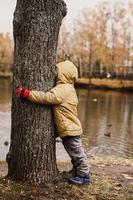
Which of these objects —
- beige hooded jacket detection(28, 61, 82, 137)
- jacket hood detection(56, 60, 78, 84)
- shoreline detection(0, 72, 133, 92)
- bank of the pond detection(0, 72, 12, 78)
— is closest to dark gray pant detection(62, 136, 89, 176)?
beige hooded jacket detection(28, 61, 82, 137)

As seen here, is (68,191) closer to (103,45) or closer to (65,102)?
(65,102)

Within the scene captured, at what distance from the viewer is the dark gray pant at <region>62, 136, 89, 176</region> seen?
670 cm

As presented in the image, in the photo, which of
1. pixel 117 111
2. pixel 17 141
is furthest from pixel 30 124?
pixel 117 111

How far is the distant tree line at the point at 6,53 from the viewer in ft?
363

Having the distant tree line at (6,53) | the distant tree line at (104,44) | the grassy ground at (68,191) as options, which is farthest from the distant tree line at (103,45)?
the grassy ground at (68,191)

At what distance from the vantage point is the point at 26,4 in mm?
6188

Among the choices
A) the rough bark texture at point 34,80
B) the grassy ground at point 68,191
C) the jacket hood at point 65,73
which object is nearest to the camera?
the grassy ground at point 68,191

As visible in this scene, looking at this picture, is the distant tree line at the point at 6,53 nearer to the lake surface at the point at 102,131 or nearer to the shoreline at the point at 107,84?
the shoreline at the point at 107,84

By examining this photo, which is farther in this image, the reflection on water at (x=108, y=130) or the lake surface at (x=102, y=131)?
the reflection on water at (x=108, y=130)

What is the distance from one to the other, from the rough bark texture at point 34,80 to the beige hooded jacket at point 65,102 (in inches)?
4.2

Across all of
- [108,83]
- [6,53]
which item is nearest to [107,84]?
[108,83]

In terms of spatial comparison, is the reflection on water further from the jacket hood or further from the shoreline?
the shoreline

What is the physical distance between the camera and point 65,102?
6.57 metres

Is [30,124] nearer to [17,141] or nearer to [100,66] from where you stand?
[17,141]
